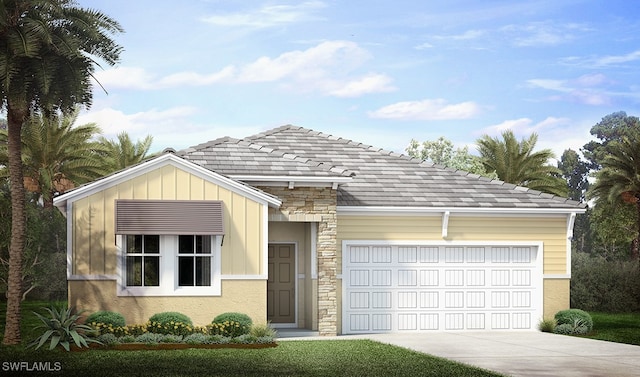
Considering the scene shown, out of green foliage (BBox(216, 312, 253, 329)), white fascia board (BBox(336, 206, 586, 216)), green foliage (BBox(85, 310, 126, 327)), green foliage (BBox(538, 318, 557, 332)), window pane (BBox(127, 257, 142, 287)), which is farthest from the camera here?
green foliage (BBox(538, 318, 557, 332))

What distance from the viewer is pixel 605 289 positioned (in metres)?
36.5

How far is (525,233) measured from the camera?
81.0 feet

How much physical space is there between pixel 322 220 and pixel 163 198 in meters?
3.79

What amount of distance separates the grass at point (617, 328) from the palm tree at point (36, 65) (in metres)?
13.6

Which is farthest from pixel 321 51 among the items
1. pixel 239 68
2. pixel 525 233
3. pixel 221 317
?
pixel 221 317

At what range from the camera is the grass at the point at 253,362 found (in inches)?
593

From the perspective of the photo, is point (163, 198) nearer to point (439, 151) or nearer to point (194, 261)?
point (194, 261)

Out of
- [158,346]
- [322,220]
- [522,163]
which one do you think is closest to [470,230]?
[322,220]

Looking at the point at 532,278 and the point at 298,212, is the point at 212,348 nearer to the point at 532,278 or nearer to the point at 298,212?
the point at 298,212

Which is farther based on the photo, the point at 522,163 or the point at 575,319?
the point at 522,163

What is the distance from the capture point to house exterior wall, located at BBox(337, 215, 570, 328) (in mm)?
23656

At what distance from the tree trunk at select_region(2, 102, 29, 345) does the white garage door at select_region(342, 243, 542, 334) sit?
7644 millimetres

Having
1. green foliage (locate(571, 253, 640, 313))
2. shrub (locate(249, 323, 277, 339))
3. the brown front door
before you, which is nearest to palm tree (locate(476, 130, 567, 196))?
green foliage (locate(571, 253, 640, 313))

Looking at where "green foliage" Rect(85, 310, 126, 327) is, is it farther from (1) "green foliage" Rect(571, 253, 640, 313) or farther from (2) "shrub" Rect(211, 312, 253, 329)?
(1) "green foliage" Rect(571, 253, 640, 313)
